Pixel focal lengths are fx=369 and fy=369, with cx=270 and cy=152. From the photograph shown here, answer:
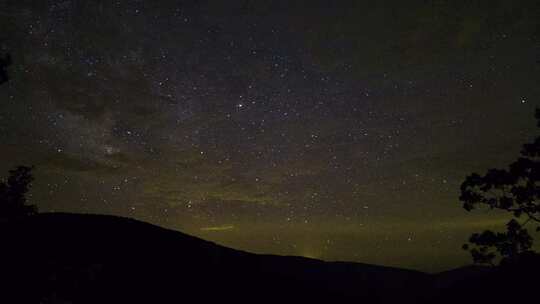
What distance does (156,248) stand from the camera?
18.5 meters

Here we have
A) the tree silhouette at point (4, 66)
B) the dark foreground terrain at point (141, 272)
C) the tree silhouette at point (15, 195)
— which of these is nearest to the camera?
the dark foreground terrain at point (141, 272)

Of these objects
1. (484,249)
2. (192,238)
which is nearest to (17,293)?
(192,238)

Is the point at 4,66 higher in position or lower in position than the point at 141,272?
higher

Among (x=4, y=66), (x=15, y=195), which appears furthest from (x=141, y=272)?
(x=15, y=195)

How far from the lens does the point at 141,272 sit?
16.1m

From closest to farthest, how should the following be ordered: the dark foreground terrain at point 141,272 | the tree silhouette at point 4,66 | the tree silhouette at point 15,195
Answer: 1. the dark foreground terrain at point 141,272
2. the tree silhouette at point 4,66
3. the tree silhouette at point 15,195

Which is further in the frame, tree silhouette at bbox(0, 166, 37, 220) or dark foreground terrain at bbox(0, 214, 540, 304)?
tree silhouette at bbox(0, 166, 37, 220)

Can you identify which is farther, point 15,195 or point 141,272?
point 15,195

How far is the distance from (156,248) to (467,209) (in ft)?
60.8

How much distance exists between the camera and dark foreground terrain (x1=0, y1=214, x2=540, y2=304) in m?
14.1

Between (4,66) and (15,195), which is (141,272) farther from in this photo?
(15,195)

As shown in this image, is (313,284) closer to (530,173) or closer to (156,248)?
(156,248)

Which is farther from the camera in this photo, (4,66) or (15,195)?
(15,195)

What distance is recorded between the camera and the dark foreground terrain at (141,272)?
554 inches
